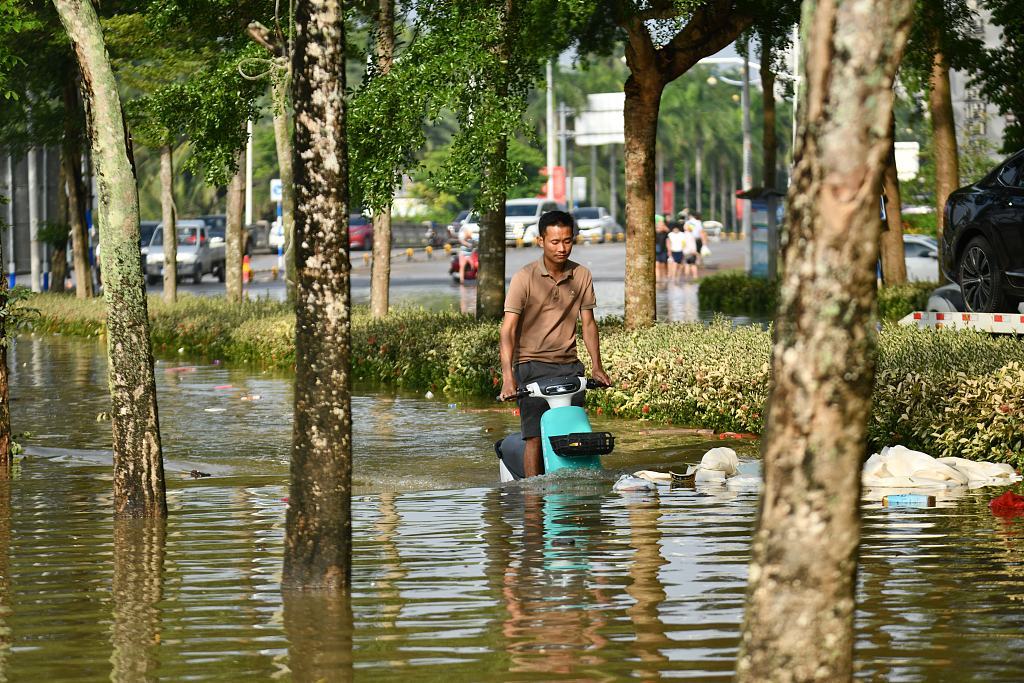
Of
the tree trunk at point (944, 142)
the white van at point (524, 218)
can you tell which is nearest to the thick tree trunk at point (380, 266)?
the tree trunk at point (944, 142)

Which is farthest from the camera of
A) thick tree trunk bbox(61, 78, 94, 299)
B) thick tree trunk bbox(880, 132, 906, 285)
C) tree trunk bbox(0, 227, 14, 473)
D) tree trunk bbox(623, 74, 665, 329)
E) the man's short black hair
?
thick tree trunk bbox(61, 78, 94, 299)

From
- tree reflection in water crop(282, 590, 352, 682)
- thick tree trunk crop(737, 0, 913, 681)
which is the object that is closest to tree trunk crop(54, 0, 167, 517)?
tree reflection in water crop(282, 590, 352, 682)

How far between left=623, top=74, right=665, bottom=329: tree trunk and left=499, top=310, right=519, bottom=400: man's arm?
7.60 m

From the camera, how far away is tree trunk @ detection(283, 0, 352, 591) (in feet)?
21.9

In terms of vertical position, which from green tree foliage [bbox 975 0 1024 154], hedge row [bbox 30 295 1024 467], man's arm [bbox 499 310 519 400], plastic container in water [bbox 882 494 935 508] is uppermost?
green tree foliage [bbox 975 0 1024 154]

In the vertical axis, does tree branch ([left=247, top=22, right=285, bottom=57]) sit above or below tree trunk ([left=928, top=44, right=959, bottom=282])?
above

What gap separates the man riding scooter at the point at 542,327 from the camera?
9.34 m

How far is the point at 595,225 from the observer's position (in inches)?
2665

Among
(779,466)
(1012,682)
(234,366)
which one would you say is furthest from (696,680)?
(234,366)

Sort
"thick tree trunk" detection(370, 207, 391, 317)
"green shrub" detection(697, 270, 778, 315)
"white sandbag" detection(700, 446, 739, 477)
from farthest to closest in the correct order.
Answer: "green shrub" detection(697, 270, 778, 315) → "thick tree trunk" detection(370, 207, 391, 317) → "white sandbag" detection(700, 446, 739, 477)

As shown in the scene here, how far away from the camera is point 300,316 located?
6816 mm

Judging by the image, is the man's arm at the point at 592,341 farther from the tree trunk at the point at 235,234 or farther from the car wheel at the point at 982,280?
the tree trunk at the point at 235,234

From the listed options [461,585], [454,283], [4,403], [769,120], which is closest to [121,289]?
[4,403]

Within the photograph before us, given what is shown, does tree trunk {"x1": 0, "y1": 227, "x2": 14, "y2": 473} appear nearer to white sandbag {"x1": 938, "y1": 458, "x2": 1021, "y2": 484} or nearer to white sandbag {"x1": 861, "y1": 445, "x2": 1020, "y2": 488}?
white sandbag {"x1": 861, "y1": 445, "x2": 1020, "y2": 488}
